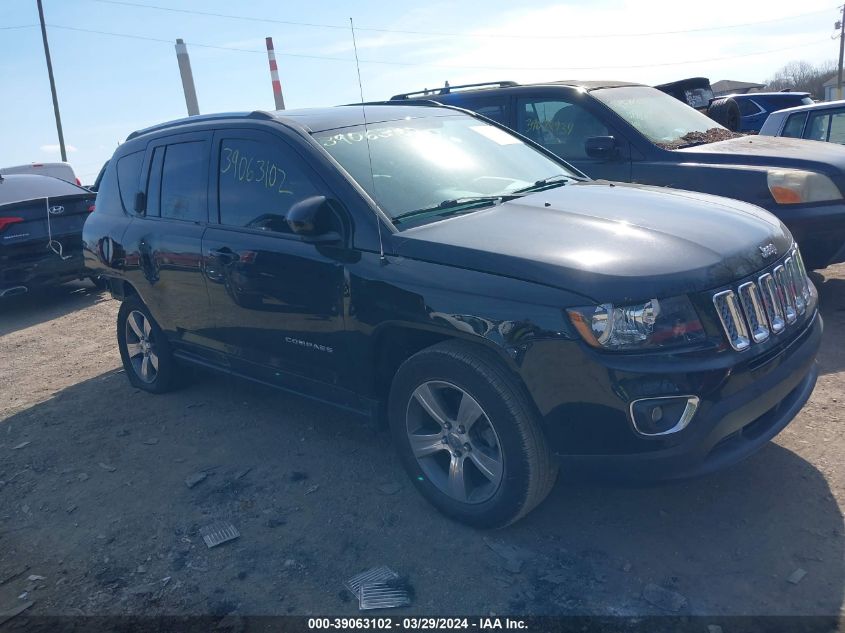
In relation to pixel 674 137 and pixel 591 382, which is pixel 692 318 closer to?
pixel 591 382

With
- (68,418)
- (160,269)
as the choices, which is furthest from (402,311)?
(68,418)

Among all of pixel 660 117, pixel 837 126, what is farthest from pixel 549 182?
pixel 837 126

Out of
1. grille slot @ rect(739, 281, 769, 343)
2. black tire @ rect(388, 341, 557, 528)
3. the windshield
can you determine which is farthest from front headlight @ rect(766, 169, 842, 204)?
black tire @ rect(388, 341, 557, 528)

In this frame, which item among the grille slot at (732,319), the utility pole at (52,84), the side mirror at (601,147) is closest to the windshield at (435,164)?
the grille slot at (732,319)

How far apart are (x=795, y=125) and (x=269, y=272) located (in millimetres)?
7332

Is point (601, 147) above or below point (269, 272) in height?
above

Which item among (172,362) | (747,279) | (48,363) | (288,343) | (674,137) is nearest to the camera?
(747,279)

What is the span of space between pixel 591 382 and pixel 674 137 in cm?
428

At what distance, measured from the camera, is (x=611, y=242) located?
309 cm

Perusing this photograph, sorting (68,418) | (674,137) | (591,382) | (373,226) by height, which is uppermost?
(674,137)

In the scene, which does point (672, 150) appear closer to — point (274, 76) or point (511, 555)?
point (511, 555)

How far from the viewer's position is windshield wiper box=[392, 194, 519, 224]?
3582mm

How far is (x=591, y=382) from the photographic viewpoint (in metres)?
2.77

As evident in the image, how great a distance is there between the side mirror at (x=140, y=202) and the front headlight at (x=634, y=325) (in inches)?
139
